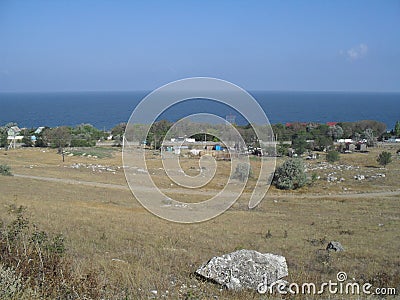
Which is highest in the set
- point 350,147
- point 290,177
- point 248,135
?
point 248,135

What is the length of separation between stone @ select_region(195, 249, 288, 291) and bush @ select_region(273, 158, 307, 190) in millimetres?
36008

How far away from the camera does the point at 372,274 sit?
9070mm

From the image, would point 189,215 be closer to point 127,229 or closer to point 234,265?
point 127,229

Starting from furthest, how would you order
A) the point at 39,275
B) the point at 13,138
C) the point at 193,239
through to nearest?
the point at 13,138 → the point at 193,239 → the point at 39,275

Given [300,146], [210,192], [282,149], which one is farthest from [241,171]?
[300,146]

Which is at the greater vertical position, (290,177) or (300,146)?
(300,146)

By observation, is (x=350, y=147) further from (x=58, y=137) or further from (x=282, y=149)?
(x=58, y=137)

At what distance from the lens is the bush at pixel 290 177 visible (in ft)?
139

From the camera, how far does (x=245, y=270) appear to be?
6844mm

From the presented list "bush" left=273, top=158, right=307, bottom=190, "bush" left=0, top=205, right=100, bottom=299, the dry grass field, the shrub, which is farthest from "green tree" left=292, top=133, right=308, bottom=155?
the shrub

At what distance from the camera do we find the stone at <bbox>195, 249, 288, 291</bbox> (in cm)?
671

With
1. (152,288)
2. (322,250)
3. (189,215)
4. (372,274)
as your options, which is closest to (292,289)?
(152,288)

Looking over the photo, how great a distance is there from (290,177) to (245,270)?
3705 centimetres

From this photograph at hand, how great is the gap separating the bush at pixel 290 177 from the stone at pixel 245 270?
1418 inches
